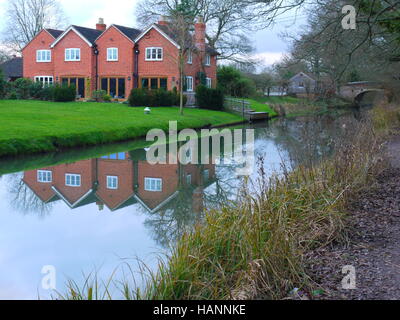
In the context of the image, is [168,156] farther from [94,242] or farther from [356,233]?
[356,233]

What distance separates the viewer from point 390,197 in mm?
9273

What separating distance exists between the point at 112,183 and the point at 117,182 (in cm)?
22

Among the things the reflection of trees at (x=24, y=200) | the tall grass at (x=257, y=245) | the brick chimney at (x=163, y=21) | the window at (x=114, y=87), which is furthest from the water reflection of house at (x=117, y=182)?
the brick chimney at (x=163, y=21)

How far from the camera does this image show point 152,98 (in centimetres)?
3688

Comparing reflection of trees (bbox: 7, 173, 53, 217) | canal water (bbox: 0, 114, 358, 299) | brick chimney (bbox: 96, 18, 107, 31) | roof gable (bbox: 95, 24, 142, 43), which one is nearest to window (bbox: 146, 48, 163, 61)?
roof gable (bbox: 95, 24, 142, 43)

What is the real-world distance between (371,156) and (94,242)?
6020 millimetres

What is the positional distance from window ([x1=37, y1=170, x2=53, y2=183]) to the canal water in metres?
0.02

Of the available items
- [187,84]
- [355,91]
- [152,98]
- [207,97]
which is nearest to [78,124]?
[152,98]

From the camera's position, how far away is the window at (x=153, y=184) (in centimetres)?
1322

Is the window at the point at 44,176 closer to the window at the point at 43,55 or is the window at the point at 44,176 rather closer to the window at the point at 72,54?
the window at the point at 72,54

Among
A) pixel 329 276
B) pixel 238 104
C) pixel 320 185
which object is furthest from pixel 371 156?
pixel 238 104

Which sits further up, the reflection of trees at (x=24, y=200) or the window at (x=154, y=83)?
the window at (x=154, y=83)

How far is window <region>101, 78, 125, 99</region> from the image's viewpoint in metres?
41.4

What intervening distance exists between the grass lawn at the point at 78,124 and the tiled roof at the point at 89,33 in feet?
33.1
